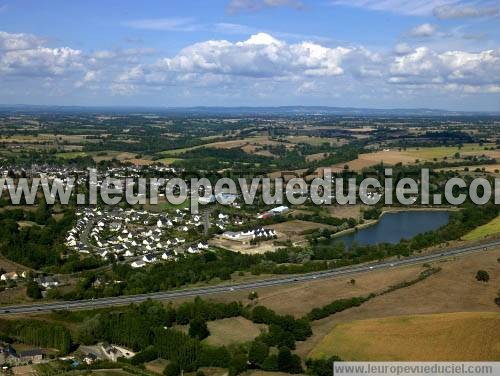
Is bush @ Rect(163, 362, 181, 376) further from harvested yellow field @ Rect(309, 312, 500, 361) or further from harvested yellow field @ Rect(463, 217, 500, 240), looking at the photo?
harvested yellow field @ Rect(463, 217, 500, 240)

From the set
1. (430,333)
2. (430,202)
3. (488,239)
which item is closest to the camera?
(430,333)

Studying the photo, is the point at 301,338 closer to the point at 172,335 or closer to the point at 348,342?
the point at 348,342

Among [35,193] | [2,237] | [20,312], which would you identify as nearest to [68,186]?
[35,193]

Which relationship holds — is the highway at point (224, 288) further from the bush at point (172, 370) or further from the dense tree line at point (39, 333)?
the bush at point (172, 370)

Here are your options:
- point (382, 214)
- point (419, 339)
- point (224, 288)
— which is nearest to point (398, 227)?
point (382, 214)

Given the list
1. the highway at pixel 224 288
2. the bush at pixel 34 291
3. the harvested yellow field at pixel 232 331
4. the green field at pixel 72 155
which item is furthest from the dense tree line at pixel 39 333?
the green field at pixel 72 155

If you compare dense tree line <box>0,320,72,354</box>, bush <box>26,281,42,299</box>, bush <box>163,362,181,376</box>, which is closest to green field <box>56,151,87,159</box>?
bush <box>26,281,42,299</box>

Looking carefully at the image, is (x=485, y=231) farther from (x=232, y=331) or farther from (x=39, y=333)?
(x=39, y=333)
